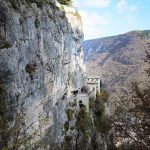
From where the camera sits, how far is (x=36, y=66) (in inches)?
1528

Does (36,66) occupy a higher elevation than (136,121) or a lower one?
higher

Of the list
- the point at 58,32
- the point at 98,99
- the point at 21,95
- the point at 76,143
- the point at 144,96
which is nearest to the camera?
the point at 144,96

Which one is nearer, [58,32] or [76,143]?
[58,32]

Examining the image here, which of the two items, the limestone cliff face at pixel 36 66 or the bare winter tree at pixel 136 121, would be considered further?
the limestone cliff face at pixel 36 66

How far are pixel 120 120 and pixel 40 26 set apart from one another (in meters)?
23.8

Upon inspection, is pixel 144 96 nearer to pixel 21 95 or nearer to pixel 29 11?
pixel 21 95

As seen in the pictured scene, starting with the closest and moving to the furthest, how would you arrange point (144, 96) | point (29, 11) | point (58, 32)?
point (144, 96)
point (29, 11)
point (58, 32)

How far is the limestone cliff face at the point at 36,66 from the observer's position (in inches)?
1233

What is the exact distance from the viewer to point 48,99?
144 feet

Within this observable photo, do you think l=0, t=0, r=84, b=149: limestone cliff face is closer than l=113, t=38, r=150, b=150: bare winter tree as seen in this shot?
No

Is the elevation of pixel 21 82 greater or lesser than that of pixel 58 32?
lesser

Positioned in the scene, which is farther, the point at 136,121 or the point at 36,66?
the point at 36,66

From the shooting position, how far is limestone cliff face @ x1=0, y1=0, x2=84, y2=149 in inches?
1233

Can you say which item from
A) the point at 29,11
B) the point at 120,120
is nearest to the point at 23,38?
the point at 29,11
